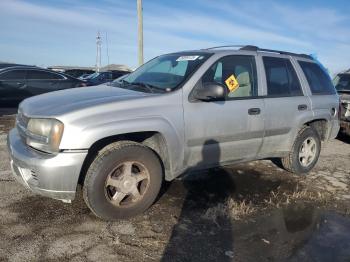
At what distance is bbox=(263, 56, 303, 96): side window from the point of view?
515cm

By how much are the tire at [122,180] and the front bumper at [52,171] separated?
19 cm

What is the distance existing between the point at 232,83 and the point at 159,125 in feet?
4.22

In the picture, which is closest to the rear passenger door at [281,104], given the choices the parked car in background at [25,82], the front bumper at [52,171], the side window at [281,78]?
the side window at [281,78]

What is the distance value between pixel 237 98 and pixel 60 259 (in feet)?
9.01

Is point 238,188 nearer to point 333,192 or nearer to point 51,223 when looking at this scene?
point 333,192

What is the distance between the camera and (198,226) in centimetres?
392

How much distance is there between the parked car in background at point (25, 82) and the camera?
35.5 feet

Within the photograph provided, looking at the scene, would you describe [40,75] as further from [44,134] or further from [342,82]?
[342,82]

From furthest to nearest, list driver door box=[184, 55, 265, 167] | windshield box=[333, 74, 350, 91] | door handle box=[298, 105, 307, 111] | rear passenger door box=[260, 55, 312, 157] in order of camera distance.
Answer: windshield box=[333, 74, 350, 91], door handle box=[298, 105, 307, 111], rear passenger door box=[260, 55, 312, 157], driver door box=[184, 55, 265, 167]

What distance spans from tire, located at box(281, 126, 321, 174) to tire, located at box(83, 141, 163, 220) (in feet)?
8.08

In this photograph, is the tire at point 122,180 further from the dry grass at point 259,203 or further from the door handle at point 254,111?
the door handle at point 254,111

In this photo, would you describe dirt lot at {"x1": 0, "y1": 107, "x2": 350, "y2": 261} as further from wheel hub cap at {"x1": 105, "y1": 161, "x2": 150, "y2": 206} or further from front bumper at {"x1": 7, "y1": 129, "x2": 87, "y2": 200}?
front bumper at {"x1": 7, "y1": 129, "x2": 87, "y2": 200}

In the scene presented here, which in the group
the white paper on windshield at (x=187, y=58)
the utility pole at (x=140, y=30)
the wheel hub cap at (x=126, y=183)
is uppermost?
the utility pole at (x=140, y=30)

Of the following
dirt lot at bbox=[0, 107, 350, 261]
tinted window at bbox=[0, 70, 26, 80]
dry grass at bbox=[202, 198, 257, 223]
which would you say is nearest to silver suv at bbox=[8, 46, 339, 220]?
dirt lot at bbox=[0, 107, 350, 261]
